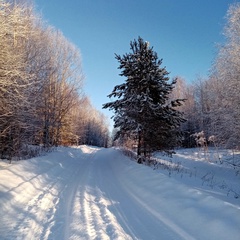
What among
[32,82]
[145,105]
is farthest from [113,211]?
[145,105]

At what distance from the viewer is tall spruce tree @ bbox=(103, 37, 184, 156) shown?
14.9m

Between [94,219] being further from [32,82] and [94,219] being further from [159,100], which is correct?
[159,100]

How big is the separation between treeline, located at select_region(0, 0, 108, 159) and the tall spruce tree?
5425 mm

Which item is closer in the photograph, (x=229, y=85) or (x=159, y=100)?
(x=229, y=85)

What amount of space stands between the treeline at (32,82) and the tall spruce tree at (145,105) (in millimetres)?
5425

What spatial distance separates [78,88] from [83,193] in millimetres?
20710

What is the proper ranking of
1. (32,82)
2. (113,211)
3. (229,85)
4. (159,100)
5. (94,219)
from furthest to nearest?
1. (159,100)
2. (229,85)
3. (32,82)
4. (113,211)
5. (94,219)

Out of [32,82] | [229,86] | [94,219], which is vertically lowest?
[94,219]

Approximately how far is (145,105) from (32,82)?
7.29m

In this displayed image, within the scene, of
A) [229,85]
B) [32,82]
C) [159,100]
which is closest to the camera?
[32,82]

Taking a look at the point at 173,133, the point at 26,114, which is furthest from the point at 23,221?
the point at 173,133

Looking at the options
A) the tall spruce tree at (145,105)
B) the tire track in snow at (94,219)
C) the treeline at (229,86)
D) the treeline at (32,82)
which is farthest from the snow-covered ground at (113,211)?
the treeline at (229,86)

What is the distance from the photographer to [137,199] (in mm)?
7504

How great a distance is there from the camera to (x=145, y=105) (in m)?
14.6
